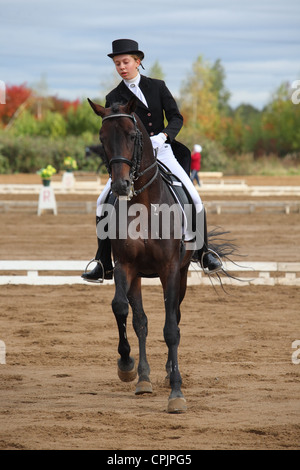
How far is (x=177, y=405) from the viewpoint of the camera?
18.8 feet

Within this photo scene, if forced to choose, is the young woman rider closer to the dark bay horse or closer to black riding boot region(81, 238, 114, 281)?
black riding boot region(81, 238, 114, 281)

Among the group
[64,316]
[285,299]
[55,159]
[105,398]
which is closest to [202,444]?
[105,398]

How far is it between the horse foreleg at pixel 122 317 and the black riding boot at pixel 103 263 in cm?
71

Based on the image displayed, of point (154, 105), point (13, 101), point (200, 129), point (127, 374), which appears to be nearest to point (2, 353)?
point (127, 374)

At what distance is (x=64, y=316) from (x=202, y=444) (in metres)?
5.43

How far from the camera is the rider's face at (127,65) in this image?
6.46 metres

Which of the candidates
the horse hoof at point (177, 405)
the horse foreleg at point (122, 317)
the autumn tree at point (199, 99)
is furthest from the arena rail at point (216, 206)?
the autumn tree at point (199, 99)

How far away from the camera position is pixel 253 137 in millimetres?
70312

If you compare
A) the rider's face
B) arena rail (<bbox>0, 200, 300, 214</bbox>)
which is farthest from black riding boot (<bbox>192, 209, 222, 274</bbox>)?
arena rail (<bbox>0, 200, 300, 214</bbox>)

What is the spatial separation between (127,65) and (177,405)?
2.80 m

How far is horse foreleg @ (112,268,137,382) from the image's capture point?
6.10 m

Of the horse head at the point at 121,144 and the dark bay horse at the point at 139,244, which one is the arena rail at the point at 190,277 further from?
the horse head at the point at 121,144
